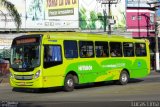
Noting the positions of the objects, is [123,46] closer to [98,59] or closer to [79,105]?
[98,59]

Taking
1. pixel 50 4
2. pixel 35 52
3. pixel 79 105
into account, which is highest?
pixel 50 4

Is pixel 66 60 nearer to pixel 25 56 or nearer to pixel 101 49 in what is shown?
pixel 25 56

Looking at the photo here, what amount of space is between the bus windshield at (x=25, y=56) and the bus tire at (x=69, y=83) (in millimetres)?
2032

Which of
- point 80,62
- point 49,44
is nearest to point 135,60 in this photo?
point 80,62

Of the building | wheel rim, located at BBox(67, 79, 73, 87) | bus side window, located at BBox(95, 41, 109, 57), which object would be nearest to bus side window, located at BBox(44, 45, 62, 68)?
wheel rim, located at BBox(67, 79, 73, 87)

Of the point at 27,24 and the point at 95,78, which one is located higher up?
the point at 27,24

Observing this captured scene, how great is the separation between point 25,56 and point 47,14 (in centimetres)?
4101

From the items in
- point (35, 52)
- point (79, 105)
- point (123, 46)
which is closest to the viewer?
point (79, 105)

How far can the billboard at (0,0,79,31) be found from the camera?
60.7 meters

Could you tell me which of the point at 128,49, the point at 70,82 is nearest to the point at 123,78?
the point at 128,49

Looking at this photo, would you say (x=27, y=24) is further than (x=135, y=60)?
Yes

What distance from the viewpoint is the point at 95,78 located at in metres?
24.2

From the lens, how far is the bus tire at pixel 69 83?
2223 centimetres

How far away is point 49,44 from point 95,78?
158 inches
